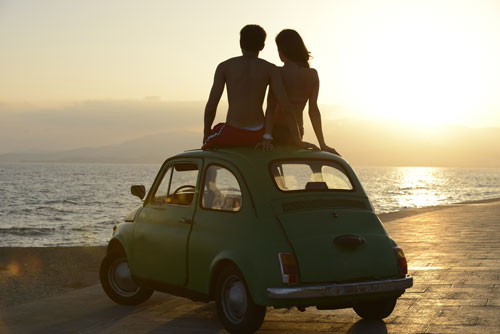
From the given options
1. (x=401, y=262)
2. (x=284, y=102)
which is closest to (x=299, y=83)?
(x=284, y=102)

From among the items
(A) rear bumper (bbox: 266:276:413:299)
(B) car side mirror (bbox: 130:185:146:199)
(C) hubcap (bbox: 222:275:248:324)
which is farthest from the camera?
(B) car side mirror (bbox: 130:185:146:199)

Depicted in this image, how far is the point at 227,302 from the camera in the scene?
6.56 metres

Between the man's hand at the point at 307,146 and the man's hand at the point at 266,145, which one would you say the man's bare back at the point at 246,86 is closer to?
the man's hand at the point at 266,145

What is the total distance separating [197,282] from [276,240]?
110cm

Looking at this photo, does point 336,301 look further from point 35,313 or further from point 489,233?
point 489,233

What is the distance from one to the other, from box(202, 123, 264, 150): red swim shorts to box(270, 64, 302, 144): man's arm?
0.35 metres

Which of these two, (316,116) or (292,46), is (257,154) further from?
(292,46)

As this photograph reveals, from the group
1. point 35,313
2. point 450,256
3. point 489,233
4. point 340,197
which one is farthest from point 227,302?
point 489,233

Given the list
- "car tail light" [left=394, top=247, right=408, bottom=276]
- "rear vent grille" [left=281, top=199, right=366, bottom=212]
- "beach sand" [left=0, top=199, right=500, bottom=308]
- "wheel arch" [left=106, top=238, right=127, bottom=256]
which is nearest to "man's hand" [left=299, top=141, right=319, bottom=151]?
"rear vent grille" [left=281, top=199, right=366, bottom=212]

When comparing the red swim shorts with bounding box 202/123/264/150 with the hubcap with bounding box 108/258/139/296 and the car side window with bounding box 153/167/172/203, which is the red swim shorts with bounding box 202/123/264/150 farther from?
the hubcap with bounding box 108/258/139/296

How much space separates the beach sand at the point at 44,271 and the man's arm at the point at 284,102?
15.1 ft


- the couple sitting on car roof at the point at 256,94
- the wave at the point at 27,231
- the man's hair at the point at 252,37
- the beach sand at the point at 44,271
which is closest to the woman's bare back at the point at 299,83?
the couple sitting on car roof at the point at 256,94

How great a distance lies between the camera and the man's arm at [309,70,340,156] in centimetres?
773

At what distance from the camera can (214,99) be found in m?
7.45
